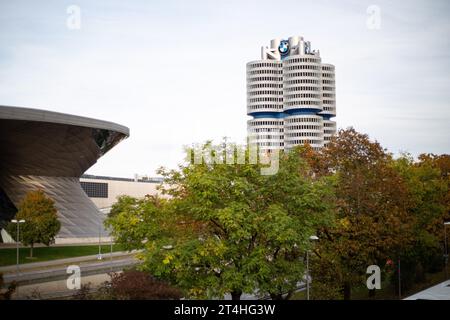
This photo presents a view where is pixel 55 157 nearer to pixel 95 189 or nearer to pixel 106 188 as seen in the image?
pixel 95 189

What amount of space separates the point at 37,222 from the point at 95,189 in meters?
75.6

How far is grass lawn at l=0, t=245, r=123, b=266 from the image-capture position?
63.7m

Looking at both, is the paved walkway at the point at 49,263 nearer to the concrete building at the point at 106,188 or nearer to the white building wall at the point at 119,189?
the concrete building at the point at 106,188

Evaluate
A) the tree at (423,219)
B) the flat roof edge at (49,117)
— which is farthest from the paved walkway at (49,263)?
the tree at (423,219)

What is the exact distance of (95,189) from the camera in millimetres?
141500

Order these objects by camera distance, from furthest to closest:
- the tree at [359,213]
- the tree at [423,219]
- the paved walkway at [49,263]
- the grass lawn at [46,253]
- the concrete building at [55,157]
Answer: the concrete building at [55,157] < the grass lawn at [46,253] < the paved walkway at [49,263] < the tree at [423,219] < the tree at [359,213]

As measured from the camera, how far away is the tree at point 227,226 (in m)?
27.4

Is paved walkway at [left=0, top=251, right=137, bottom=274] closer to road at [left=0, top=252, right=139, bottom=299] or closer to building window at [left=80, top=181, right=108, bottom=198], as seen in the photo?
road at [left=0, top=252, right=139, bottom=299]

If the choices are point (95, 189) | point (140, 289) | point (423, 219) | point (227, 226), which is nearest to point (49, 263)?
point (423, 219)

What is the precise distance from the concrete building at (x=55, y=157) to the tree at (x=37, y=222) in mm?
11160

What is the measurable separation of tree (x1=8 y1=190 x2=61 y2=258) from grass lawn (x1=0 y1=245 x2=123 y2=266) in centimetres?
130

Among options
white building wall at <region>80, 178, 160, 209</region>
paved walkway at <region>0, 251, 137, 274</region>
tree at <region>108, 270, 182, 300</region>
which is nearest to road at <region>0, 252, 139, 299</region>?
paved walkway at <region>0, 251, 137, 274</region>

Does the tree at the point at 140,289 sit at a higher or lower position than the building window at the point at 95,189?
lower
